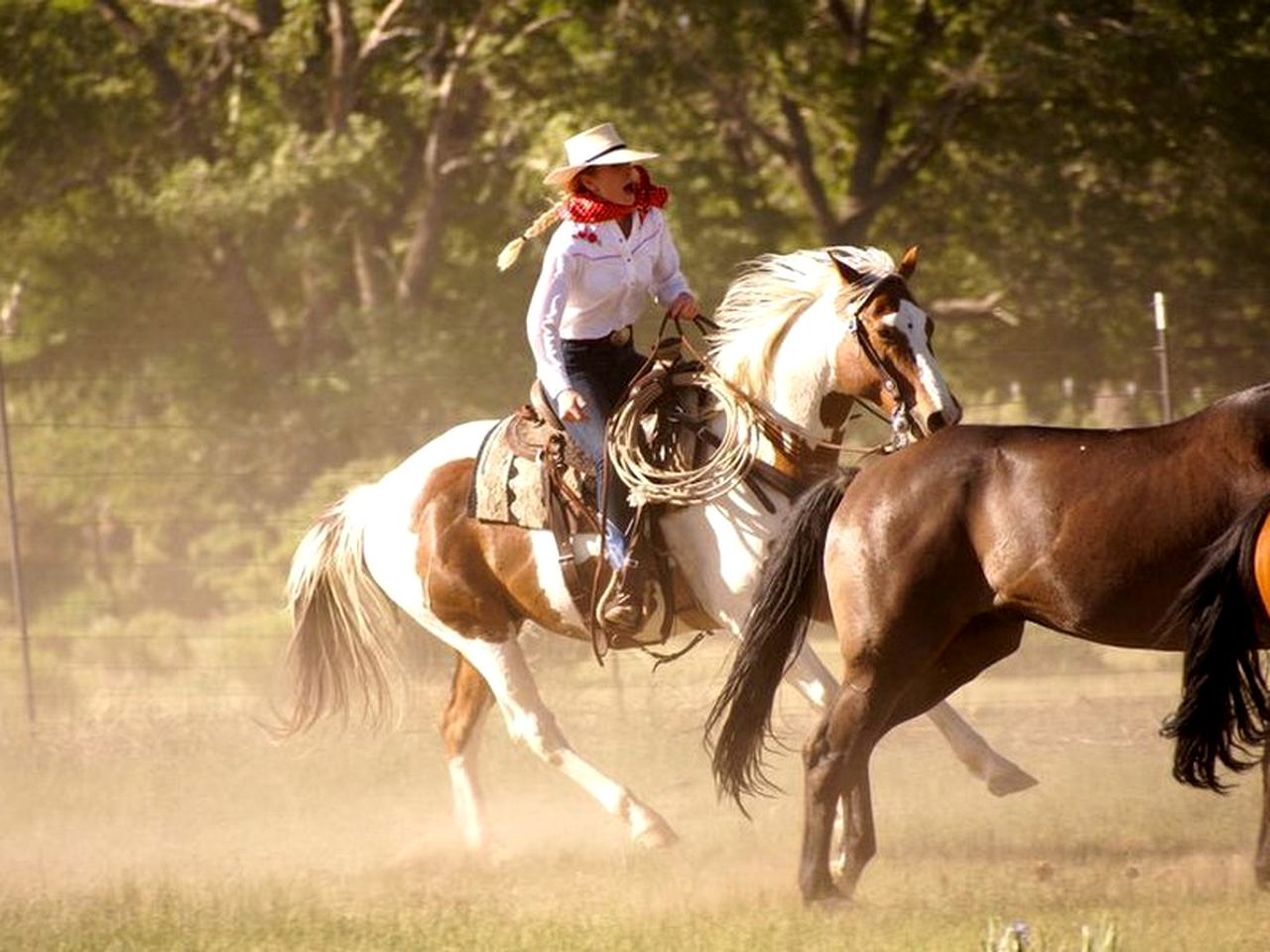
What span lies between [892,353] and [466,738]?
8.33 ft

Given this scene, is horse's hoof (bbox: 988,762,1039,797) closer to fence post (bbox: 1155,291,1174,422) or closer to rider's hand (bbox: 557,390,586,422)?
rider's hand (bbox: 557,390,586,422)

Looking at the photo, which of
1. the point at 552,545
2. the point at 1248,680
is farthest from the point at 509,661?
the point at 1248,680

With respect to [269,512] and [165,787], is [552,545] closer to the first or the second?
[165,787]

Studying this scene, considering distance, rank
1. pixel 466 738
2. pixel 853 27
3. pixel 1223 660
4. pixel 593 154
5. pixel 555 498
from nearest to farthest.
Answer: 1. pixel 1223 660
2. pixel 593 154
3. pixel 555 498
4. pixel 466 738
5. pixel 853 27

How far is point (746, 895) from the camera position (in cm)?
732

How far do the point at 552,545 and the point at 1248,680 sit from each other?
3057mm

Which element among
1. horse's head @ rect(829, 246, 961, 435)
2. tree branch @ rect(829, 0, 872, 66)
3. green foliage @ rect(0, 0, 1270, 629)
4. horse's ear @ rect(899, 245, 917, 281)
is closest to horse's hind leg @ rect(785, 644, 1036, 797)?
horse's head @ rect(829, 246, 961, 435)

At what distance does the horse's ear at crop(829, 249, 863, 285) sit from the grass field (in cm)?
191

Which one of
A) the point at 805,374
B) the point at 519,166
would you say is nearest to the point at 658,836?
the point at 805,374

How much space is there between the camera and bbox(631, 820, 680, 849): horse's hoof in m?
8.16

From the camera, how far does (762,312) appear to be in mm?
8281

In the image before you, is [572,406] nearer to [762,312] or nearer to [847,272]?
[762,312]

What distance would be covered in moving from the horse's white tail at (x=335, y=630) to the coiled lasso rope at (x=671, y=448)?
6.30 feet

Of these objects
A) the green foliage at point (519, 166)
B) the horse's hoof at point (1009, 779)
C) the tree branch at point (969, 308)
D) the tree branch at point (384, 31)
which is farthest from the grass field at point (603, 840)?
the tree branch at point (384, 31)
